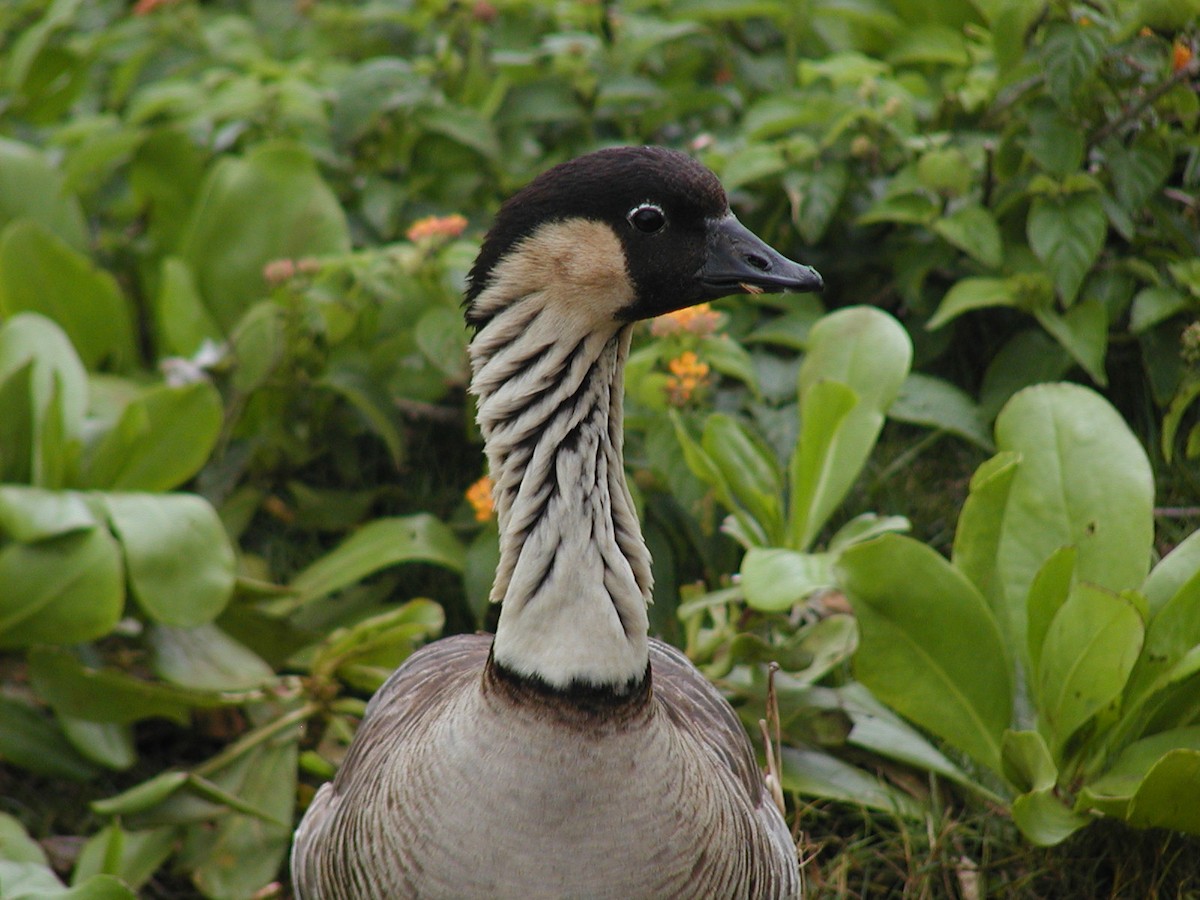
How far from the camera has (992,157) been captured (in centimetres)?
403

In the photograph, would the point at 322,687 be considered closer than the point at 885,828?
No

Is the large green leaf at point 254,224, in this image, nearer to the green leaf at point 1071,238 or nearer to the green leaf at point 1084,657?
the green leaf at point 1071,238

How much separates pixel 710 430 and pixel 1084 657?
1082mm

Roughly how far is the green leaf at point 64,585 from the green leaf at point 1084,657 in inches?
92.9

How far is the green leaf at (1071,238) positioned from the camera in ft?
12.0

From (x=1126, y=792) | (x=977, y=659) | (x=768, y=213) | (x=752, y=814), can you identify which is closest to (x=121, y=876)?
(x=752, y=814)

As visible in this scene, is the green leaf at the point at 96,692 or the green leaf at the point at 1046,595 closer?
the green leaf at the point at 1046,595

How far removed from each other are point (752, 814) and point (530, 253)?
118 cm

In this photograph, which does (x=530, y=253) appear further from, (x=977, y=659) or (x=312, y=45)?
(x=312, y=45)

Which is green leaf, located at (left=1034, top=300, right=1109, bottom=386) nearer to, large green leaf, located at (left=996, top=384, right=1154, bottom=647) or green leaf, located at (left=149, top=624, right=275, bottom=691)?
large green leaf, located at (left=996, top=384, right=1154, bottom=647)

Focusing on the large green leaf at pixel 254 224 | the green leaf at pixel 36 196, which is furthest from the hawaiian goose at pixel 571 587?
the green leaf at pixel 36 196

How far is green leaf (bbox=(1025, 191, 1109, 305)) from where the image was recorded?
3662mm

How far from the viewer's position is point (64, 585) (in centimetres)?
341

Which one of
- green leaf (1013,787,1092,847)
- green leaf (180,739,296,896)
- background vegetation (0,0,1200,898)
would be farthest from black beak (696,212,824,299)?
green leaf (180,739,296,896)
